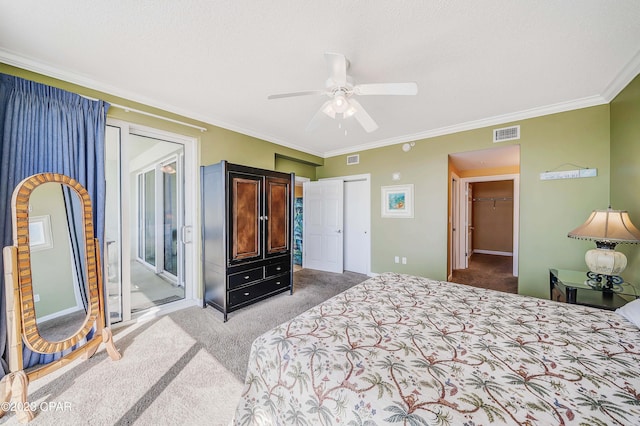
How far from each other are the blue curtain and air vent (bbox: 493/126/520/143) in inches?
189

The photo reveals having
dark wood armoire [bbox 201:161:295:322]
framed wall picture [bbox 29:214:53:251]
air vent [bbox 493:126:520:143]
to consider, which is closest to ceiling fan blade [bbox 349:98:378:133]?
dark wood armoire [bbox 201:161:295:322]

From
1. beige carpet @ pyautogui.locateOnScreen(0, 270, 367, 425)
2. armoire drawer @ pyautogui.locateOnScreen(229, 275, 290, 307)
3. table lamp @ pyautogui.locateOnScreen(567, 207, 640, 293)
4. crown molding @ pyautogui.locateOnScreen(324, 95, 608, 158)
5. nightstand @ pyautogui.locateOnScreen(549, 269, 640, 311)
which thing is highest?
crown molding @ pyautogui.locateOnScreen(324, 95, 608, 158)

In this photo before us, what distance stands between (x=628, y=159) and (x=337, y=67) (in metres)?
2.96

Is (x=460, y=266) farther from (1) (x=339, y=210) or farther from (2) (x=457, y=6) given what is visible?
(2) (x=457, y=6)

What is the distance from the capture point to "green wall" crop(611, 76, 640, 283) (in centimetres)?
210

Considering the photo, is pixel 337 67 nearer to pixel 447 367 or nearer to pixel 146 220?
pixel 447 367

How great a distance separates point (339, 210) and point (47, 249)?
3.91 metres

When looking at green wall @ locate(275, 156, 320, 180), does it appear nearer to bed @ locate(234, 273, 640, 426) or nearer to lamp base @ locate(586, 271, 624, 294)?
bed @ locate(234, 273, 640, 426)

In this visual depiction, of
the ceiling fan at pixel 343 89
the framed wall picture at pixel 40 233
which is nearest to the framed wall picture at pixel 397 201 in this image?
the ceiling fan at pixel 343 89

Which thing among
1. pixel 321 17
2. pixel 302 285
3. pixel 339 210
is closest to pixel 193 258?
pixel 302 285

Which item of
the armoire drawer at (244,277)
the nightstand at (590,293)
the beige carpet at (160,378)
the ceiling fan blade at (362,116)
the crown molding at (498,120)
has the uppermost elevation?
the crown molding at (498,120)

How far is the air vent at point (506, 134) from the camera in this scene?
314 cm

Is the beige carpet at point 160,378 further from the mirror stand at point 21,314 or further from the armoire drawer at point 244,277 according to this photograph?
the armoire drawer at point 244,277

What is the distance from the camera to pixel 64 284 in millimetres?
2111
